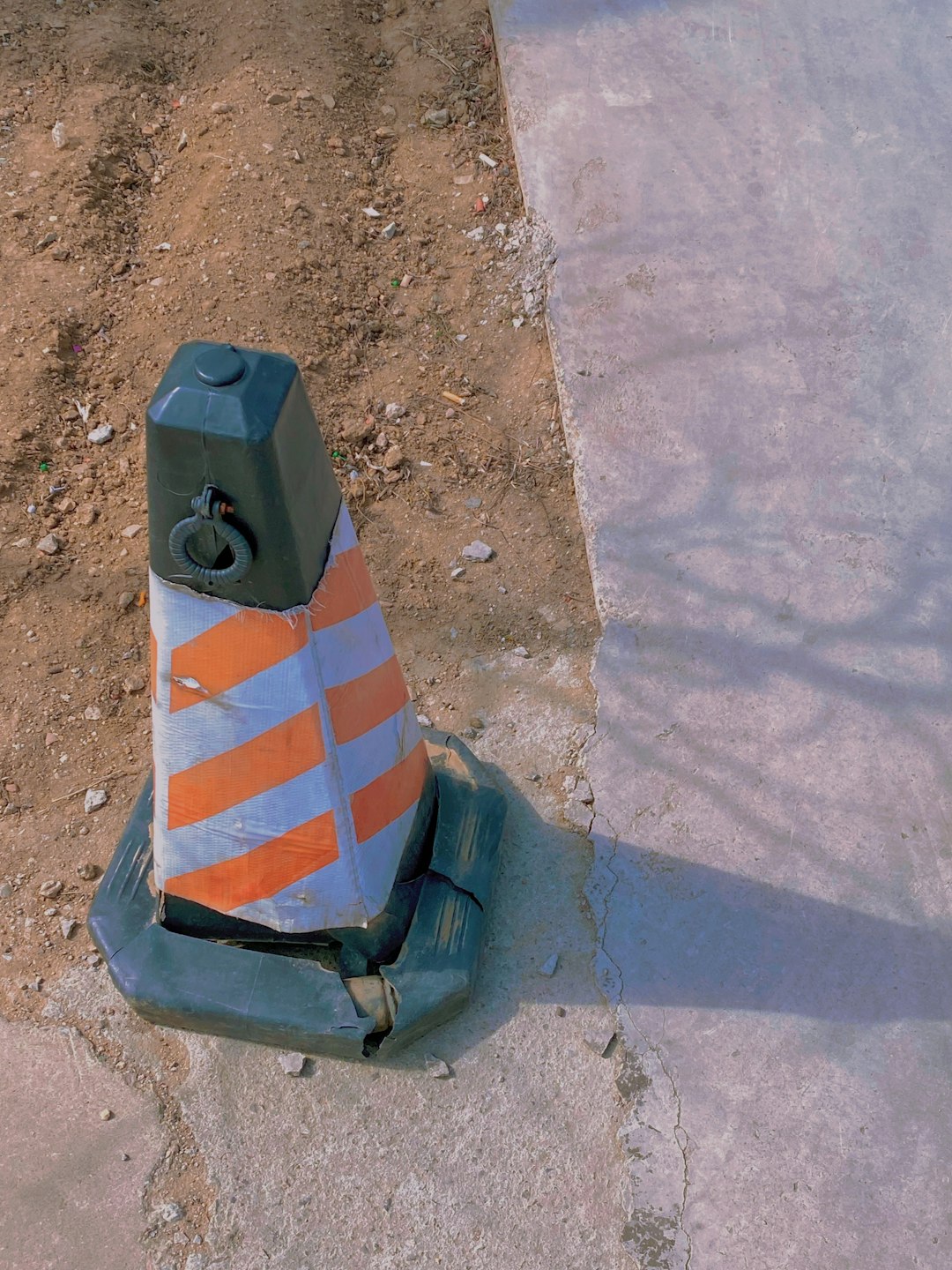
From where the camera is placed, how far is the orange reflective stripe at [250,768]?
2055mm

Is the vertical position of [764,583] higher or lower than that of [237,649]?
lower

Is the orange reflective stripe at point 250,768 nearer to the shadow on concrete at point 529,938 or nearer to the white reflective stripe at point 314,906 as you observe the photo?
the white reflective stripe at point 314,906

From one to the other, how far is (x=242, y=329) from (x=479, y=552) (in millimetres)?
1288

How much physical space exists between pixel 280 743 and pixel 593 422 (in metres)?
2.06

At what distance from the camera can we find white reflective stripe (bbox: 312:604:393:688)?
2.02 meters

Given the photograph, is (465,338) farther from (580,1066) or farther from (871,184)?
(580,1066)

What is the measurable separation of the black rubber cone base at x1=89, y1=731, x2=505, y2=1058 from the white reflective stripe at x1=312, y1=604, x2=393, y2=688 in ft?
2.30

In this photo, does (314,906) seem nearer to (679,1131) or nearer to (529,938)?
(529,938)

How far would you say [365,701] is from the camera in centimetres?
219

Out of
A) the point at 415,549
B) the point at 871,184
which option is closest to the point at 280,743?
the point at 415,549

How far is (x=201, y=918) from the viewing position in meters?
2.48

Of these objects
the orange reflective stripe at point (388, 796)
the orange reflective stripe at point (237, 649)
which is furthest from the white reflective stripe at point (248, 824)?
the orange reflective stripe at point (237, 649)

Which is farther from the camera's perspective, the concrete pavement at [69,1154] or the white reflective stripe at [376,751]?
the concrete pavement at [69,1154]

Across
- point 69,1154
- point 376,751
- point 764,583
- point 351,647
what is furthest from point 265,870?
point 764,583
